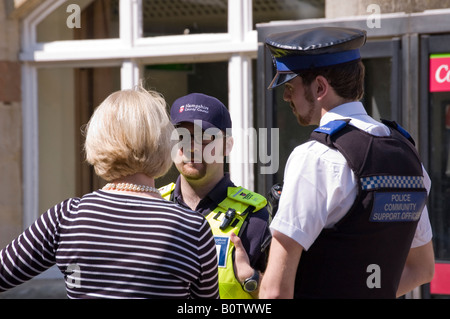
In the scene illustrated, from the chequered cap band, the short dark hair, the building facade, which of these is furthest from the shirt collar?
the building facade

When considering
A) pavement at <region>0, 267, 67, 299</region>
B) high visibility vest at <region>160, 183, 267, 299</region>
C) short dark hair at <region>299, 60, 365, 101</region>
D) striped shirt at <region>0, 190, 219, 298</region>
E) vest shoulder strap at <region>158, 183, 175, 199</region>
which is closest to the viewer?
striped shirt at <region>0, 190, 219, 298</region>

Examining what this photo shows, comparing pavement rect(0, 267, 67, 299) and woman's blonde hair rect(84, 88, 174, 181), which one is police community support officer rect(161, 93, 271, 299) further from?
pavement rect(0, 267, 67, 299)

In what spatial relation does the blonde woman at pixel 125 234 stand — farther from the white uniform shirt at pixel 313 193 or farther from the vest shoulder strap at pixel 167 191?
the vest shoulder strap at pixel 167 191

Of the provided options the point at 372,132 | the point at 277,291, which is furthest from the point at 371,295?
the point at 372,132

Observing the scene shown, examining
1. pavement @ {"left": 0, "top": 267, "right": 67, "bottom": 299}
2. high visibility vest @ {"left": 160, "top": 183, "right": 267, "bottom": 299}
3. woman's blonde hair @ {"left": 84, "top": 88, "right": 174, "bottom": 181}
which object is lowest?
pavement @ {"left": 0, "top": 267, "right": 67, "bottom": 299}

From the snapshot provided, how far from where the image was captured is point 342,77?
223 centimetres

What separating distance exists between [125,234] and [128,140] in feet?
0.89

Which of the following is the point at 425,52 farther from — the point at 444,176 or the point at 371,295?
the point at 371,295

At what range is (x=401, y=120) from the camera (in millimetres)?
4617

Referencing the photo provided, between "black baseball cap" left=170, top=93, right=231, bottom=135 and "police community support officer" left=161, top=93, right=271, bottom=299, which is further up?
"black baseball cap" left=170, top=93, right=231, bottom=135

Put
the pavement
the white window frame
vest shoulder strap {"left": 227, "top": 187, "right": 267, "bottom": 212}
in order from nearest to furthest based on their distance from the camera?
vest shoulder strap {"left": 227, "top": 187, "right": 267, "bottom": 212}
the white window frame
the pavement

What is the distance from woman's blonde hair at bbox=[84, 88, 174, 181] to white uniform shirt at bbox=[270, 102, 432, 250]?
38cm

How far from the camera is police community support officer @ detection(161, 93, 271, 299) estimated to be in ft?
8.84

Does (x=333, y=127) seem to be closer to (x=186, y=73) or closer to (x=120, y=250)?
(x=120, y=250)
